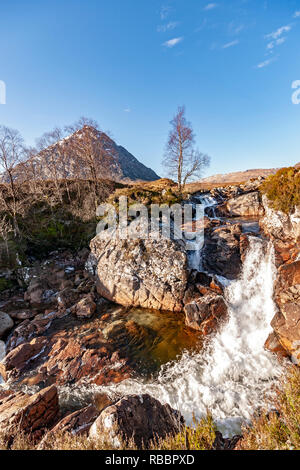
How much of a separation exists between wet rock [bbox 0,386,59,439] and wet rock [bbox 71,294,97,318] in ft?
16.1

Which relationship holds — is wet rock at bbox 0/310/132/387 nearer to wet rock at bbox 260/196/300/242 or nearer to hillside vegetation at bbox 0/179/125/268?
hillside vegetation at bbox 0/179/125/268

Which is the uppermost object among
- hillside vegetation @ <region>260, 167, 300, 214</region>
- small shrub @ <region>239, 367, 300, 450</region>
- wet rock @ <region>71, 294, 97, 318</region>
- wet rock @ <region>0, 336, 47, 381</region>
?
hillside vegetation @ <region>260, 167, 300, 214</region>

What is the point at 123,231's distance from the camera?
43.1ft

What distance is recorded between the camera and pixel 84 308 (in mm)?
10945

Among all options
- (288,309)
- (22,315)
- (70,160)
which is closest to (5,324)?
(22,315)

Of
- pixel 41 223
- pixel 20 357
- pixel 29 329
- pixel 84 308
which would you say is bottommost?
pixel 20 357

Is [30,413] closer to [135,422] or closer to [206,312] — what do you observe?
[135,422]

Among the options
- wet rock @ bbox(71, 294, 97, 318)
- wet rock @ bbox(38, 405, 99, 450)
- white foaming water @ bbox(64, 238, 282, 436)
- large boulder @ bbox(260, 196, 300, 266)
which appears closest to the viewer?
wet rock @ bbox(38, 405, 99, 450)

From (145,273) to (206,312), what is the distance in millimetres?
4032

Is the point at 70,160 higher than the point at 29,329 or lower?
higher

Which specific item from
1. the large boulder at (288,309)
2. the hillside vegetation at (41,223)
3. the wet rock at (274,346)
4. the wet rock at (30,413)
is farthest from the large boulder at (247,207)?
the wet rock at (30,413)

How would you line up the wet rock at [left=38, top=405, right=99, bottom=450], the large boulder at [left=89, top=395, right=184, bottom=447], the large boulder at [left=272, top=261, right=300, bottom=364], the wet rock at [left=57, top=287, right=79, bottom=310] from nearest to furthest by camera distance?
the large boulder at [left=89, top=395, right=184, bottom=447] → the wet rock at [left=38, top=405, right=99, bottom=450] → the large boulder at [left=272, top=261, right=300, bottom=364] → the wet rock at [left=57, top=287, right=79, bottom=310]

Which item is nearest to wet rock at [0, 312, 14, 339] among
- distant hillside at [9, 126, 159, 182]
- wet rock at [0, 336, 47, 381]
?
wet rock at [0, 336, 47, 381]

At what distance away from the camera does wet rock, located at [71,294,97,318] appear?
10789 mm
